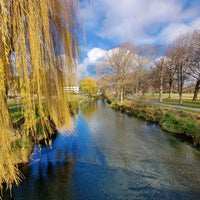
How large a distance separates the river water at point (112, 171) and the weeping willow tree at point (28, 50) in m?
1.68

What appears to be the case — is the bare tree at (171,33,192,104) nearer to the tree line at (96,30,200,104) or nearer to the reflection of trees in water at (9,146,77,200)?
the tree line at (96,30,200,104)

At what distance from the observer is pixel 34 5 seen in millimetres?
1954

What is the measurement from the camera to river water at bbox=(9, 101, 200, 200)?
12.0 ft

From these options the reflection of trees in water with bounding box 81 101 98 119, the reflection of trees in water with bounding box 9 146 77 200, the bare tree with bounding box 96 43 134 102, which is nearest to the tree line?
the bare tree with bounding box 96 43 134 102

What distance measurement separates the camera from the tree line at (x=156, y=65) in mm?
14234

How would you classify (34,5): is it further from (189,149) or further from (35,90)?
(189,149)

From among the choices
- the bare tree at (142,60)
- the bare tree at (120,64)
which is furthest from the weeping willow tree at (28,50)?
the bare tree at (142,60)

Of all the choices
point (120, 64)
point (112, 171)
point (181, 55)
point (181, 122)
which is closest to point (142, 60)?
point (120, 64)

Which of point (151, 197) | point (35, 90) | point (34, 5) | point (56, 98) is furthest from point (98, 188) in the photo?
point (34, 5)

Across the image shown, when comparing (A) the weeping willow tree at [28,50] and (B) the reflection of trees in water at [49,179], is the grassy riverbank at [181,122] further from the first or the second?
(A) the weeping willow tree at [28,50]

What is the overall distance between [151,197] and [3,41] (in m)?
4.31

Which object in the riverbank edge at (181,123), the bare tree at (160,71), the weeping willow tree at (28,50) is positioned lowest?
the riverbank edge at (181,123)

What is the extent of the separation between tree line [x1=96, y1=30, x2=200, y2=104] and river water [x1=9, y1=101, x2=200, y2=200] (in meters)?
10.6

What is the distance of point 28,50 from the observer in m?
2.02
